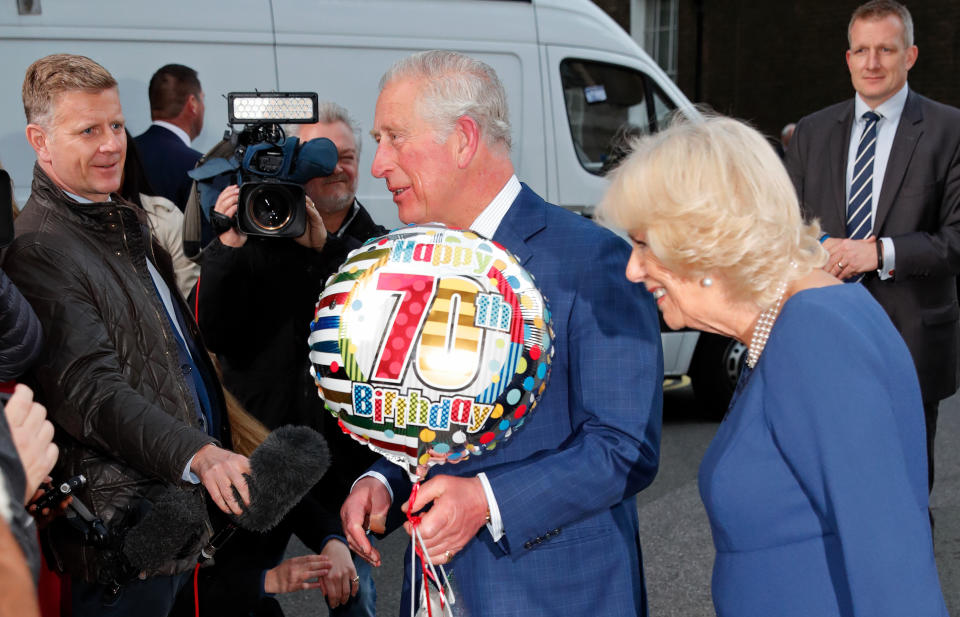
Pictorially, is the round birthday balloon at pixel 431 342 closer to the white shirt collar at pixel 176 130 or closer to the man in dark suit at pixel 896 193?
the man in dark suit at pixel 896 193

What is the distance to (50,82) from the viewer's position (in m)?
2.48

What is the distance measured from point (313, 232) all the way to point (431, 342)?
5.52 ft

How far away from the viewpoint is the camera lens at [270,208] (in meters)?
2.91

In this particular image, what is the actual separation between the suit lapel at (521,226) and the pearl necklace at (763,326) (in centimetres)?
50

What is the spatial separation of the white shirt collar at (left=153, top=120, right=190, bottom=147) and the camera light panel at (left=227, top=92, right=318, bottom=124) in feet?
7.76

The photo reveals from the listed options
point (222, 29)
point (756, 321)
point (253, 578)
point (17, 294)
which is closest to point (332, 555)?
point (253, 578)

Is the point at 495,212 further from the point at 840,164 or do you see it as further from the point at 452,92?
the point at 840,164

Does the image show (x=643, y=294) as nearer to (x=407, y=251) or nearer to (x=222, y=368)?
(x=407, y=251)

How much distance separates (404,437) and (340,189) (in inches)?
82.1

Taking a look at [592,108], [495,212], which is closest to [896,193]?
[495,212]

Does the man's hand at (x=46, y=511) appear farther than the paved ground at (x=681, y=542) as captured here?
A: No

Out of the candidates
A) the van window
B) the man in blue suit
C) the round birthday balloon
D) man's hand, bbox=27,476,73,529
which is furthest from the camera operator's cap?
the van window

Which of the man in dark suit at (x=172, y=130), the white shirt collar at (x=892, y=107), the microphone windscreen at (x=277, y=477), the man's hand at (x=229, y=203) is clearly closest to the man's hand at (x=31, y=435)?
the microphone windscreen at (x=277, y=477)

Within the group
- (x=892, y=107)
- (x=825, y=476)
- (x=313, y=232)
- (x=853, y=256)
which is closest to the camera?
(x=825, y=476)
